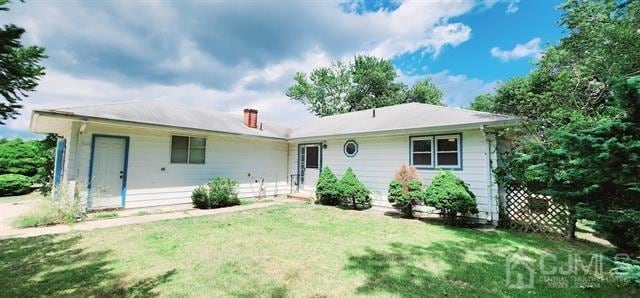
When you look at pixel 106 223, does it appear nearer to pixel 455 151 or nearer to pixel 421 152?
pixel 421 152

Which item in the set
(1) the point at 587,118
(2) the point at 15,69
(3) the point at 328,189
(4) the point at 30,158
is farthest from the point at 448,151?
(4) the point at 30,158

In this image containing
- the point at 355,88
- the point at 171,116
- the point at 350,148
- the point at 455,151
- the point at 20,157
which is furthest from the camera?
the point at 355,88

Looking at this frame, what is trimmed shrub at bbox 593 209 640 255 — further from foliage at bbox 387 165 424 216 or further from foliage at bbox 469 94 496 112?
foliage at bbox 469 94 496 112

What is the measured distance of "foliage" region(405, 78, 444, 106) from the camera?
27.3 m

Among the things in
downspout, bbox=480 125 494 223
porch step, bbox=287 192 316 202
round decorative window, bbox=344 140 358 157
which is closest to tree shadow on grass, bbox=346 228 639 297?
downspout, bbox=480 125 494 223

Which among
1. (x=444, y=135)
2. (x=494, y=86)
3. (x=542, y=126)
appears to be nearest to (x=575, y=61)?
(x=542, y=126)

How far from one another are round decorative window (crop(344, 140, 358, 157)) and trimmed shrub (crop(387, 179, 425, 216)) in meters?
2.51

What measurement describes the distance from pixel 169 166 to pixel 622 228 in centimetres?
1049

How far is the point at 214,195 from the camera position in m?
8.80

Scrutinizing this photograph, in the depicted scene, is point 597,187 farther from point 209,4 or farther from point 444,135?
point 209,4

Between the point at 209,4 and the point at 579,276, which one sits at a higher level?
the point at 209,4

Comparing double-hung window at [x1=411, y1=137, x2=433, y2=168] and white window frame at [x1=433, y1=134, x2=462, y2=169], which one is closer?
white window frame at [x1=433, y1=134, x2=462, y2=169]

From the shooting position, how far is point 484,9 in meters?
11.2

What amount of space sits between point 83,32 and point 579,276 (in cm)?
1233
